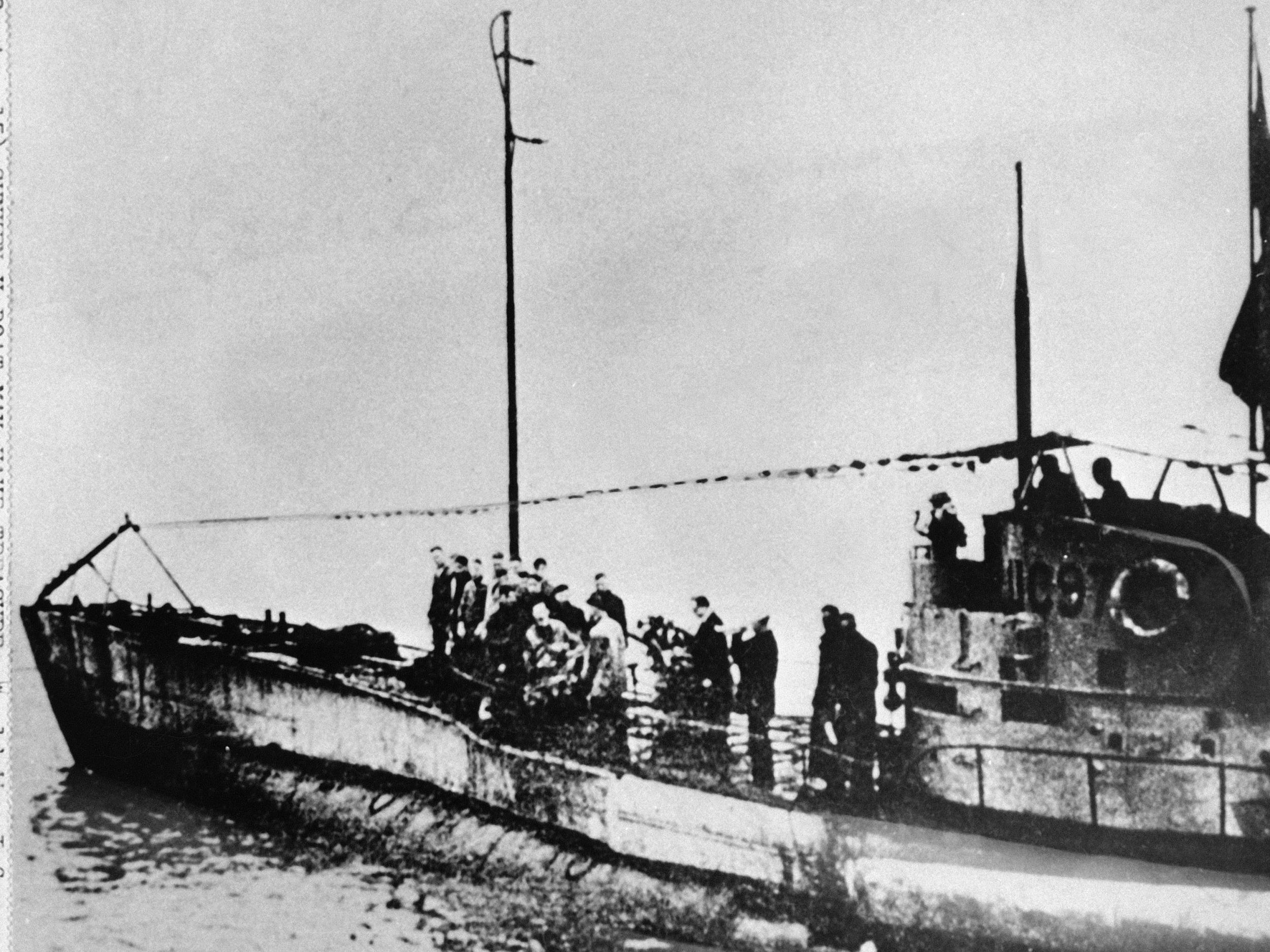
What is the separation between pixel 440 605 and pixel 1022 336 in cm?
482

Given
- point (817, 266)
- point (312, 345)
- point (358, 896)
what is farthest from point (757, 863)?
point (312, 345)

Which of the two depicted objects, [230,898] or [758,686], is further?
[230,898]

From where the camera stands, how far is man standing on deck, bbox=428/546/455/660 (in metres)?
9.27

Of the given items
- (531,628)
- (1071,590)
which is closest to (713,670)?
(531,628)

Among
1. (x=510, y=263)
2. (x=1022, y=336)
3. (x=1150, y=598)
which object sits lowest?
(x=1150, y=598)

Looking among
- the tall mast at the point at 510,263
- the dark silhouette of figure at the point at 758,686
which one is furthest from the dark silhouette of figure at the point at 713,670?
the tall mast at the point at 510,263

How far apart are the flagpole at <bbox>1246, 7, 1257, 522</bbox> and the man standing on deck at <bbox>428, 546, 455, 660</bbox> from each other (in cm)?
535

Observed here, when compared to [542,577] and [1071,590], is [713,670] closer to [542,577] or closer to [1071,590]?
[542,577]

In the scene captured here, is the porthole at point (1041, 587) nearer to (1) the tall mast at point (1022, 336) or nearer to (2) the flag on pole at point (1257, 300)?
(1) the tall mast at point (1022, 336)

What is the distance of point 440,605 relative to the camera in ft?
30.7

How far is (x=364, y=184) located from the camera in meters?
8.34

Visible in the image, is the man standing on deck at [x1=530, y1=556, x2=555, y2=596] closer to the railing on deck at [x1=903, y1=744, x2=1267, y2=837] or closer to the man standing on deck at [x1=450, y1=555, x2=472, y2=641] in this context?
the man standing on deck at [x1=450, y1=555, x2=472, y2=641]

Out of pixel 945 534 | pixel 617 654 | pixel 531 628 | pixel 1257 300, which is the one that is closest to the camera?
pixel 1257 300

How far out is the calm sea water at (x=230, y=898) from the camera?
25.3 feet
